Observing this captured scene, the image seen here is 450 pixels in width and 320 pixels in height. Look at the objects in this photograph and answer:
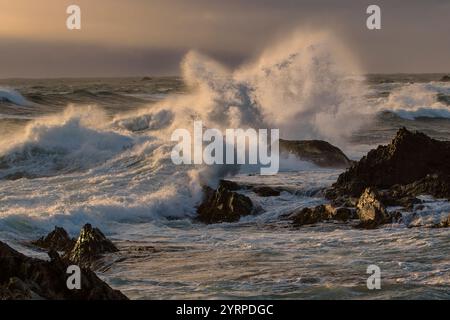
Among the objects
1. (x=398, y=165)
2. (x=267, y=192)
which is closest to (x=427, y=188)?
(x=398, y=165)

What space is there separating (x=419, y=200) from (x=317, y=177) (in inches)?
201

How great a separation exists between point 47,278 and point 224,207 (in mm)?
8518

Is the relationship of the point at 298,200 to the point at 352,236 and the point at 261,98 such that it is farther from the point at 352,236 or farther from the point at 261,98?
the point at 261,98

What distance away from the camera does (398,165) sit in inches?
645

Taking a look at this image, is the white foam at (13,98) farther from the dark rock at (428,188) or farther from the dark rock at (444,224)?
the dark rock at (444,224)

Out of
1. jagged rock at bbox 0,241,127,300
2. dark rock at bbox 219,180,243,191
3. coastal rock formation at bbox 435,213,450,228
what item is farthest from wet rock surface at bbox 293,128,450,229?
jagged rock at bbox 0,241,127,300

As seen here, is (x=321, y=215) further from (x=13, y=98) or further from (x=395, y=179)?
(x=13, y=98)

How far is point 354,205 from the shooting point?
15.1 m

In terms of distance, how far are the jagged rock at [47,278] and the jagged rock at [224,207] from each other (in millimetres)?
7849

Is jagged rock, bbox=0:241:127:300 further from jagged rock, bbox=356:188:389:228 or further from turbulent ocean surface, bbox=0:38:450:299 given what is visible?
jagged rock, bbox=356:188:389:228

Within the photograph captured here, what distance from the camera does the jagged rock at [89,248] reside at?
11.9 metres
